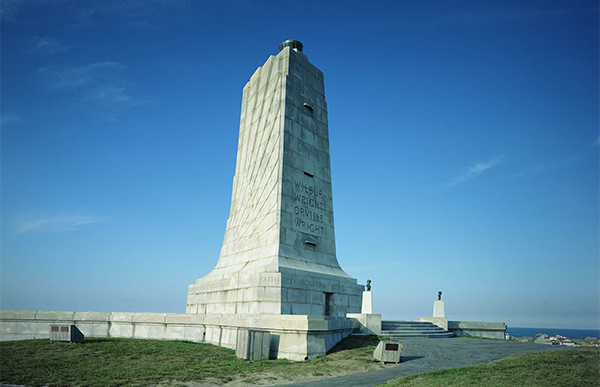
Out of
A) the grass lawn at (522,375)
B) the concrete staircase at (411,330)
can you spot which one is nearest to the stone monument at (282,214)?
the concrete staircase at (411,330)

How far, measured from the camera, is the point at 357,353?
13.7 metres

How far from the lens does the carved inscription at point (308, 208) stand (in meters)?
21.0

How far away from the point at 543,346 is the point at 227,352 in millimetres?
12724

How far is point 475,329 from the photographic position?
22188mm

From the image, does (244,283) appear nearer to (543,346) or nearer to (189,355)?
(189,355)

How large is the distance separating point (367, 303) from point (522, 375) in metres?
12.2

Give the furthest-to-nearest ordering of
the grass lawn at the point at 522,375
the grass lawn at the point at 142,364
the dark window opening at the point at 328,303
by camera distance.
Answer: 1. the dark window opening at the point at 328,303
2. the grass lawn at the point at 142,364
3. the grass lawn at the point at 522,375

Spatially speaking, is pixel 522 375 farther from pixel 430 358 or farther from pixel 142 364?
pixel 142 364

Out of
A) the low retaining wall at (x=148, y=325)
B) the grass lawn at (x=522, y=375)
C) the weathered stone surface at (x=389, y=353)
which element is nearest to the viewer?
the grass lawn at (x=522, y=375)

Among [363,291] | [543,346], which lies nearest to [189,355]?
[363,291]

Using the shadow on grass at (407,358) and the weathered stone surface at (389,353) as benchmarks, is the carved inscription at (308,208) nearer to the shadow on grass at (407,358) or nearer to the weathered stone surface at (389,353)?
the shadow on grass at (407,358)

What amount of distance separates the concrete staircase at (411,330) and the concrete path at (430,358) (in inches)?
35.7

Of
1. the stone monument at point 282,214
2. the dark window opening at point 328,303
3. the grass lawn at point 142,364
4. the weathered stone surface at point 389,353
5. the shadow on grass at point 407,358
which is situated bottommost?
the grass lawn at point 142,364

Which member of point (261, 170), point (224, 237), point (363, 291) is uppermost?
point (261, 170)
